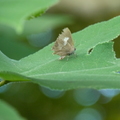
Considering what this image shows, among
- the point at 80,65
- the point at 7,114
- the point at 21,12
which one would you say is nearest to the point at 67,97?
the point at 7,114

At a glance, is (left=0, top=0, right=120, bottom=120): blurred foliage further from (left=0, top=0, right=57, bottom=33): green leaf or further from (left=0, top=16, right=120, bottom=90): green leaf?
(left=0, top=0, right=57, bottom=33): green leaf

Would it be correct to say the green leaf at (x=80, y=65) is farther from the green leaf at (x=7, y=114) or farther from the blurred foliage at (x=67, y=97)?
the blurred foliage at (x=67, y=97)

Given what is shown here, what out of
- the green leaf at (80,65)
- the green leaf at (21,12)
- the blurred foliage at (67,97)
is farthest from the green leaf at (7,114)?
the blurred foliage at (67,97)

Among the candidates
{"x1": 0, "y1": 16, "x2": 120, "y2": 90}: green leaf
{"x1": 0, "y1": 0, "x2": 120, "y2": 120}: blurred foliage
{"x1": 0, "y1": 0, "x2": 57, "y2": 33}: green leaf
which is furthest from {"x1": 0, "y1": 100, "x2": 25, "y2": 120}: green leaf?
{"x1": 0, "y1": 0, "x2": 120, "y2": 120}: blurred foliage

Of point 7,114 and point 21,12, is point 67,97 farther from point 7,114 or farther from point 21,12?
point 21,12

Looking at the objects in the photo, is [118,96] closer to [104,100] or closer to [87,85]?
[104,100]

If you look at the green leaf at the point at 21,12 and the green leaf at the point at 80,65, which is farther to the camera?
the green leaf at the point at 80,65

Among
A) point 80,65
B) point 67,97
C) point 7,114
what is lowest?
point 7,114

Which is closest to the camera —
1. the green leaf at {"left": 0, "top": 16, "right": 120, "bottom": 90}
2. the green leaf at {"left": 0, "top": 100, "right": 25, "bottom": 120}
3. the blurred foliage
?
the green leaf at {"left": 0, "top": 16, "right": 120, "bottom": 90}

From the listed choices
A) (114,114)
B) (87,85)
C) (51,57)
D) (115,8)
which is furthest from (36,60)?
(115,8)
